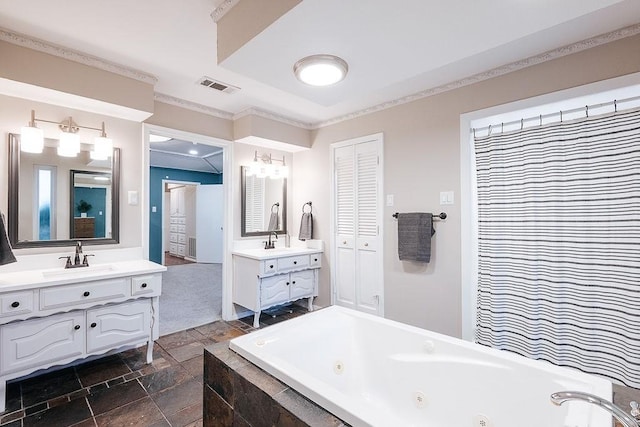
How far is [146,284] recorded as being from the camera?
2.36m

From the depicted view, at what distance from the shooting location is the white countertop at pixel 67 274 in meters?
1.90

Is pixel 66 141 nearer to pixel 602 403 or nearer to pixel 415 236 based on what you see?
pixel 415 236

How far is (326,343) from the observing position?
193 cm

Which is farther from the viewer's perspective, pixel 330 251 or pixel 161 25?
pixel 330 251

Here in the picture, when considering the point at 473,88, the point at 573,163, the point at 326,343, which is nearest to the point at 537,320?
the point at 573,163

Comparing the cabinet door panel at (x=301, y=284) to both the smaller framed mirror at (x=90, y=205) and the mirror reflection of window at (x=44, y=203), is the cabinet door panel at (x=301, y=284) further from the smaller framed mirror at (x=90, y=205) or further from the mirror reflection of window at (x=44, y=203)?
the mirror reflection of window at (x=44, y=203)

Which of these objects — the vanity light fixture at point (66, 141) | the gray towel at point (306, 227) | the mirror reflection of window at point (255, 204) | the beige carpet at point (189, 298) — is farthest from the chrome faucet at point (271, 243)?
the vanity light fixture at point (66, 141)

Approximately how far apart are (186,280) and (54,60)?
404cm

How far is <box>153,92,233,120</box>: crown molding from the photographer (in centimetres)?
295

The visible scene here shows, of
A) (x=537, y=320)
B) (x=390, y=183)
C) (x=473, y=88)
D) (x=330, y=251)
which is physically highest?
(x=473, y=88)

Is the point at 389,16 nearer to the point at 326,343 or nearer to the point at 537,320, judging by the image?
the point at 326,343

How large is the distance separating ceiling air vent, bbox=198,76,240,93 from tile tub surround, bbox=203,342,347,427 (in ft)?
6.91

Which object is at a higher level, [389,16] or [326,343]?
[389,16]

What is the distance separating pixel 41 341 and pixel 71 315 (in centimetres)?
20
